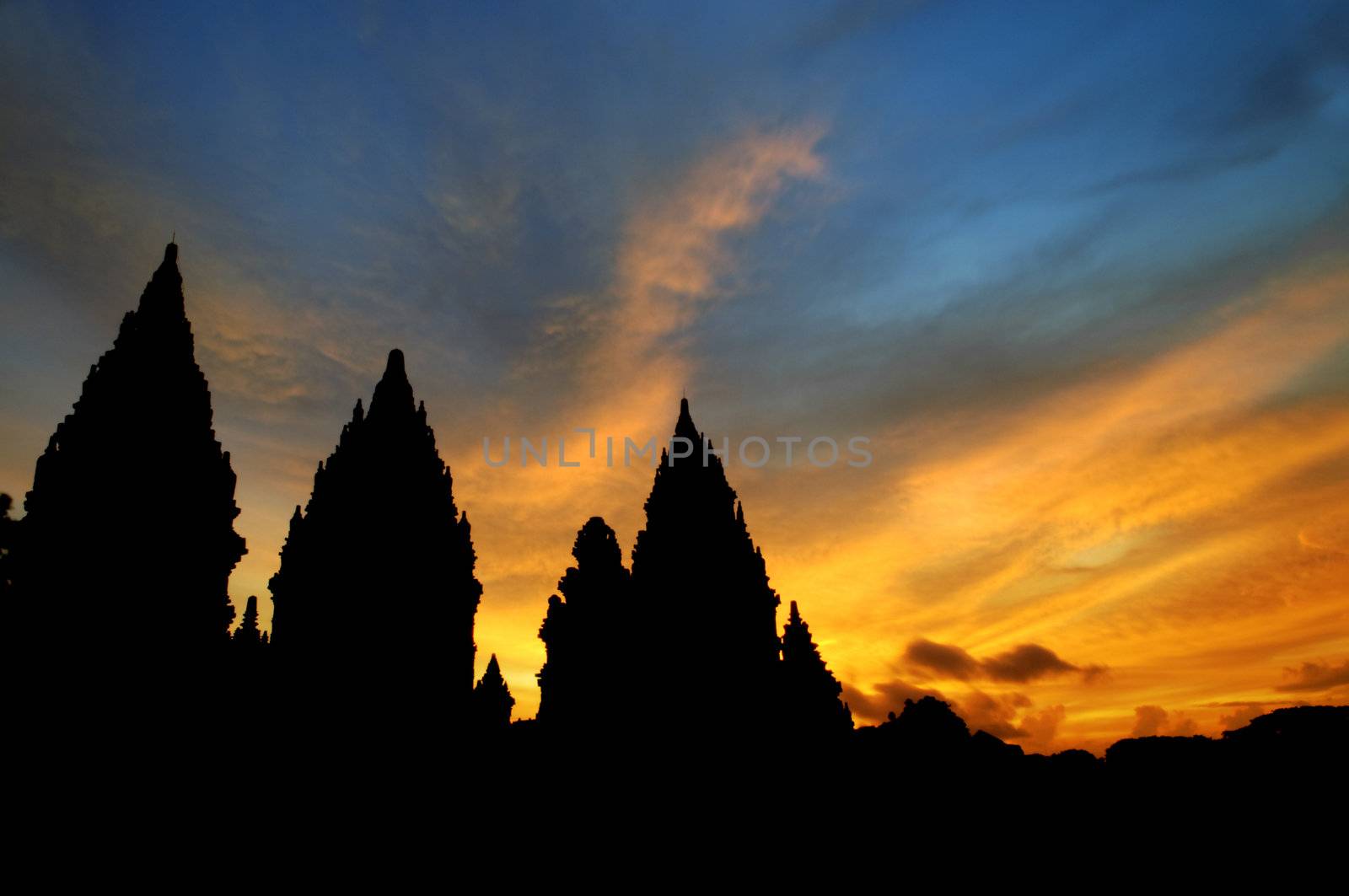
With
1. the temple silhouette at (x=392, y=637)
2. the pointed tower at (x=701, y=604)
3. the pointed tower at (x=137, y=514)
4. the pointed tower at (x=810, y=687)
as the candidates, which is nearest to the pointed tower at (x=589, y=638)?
the temple silhouette at (x=392, y=637)

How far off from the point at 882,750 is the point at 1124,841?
9848mm

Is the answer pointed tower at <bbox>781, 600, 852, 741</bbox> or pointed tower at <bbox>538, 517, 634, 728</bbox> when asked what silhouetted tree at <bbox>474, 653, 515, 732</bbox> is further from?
pointed tower at <bbox>781, 600, 852, 741</bbox>

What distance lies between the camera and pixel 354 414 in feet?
105

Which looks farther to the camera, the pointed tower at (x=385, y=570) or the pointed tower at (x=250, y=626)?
the pointed tower at (x=250, y=626)

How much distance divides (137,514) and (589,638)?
1772 cm

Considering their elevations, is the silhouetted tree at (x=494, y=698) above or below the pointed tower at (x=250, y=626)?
below

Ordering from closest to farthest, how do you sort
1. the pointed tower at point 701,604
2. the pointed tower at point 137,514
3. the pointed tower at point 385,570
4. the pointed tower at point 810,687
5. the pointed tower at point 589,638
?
1. the pointed tower at point 137,514
2. the pointed tower at point 385,570
3. the pointed tower at point 701,604
4. the pointed tower at point 589,638
5. the pointed tower at point 810,687

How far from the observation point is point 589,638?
32.7m

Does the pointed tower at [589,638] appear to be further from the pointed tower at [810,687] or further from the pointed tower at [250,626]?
the pointed tower at [250,626]

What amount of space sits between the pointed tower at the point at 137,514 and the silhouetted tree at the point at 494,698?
611 inches

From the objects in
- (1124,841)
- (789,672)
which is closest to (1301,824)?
(1124,841)

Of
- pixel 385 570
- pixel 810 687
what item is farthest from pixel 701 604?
pixel 385 570

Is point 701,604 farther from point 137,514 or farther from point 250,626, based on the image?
point 250,626

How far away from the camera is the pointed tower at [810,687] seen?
35.2 m
